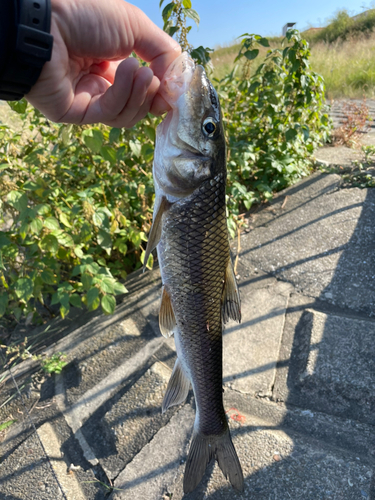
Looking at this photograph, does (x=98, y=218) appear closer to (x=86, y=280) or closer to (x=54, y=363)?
(x=86, y=280)

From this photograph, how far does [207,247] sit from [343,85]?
11105mm

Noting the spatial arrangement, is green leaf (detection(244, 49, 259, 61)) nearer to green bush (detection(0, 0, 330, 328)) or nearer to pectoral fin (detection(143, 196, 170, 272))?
green bush (detection(0, 0, 330, 328))

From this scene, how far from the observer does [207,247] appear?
1.43 meters

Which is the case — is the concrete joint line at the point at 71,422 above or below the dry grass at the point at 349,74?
below

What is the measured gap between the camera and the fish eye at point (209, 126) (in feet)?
4.45

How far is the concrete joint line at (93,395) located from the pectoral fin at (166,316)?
1057 mm

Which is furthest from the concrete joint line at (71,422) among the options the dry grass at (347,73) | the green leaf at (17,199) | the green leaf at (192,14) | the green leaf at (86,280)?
the dry grass at (347,73)

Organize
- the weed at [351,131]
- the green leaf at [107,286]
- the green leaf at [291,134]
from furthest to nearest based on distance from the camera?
the weed at [351,131] < the green leaf at [291,134] < the green leaf at [107,286]

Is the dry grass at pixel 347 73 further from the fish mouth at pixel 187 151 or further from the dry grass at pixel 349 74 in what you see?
the fish mouth at pixel 187 151

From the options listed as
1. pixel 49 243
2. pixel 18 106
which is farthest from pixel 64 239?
pixel 18 106

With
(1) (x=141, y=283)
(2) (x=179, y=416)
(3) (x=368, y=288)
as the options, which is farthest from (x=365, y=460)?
(1) (x=141, y=283)

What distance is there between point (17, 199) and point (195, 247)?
4.75ft

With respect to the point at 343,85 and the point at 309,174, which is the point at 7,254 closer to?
the point at 309,174

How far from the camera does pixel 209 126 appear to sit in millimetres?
1360
